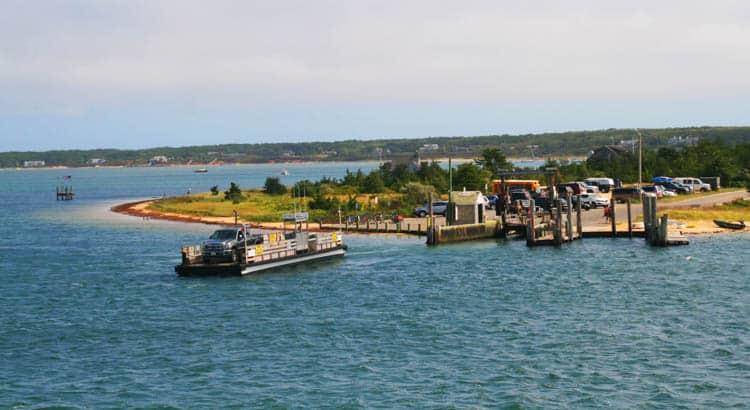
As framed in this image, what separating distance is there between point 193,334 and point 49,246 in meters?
39.4

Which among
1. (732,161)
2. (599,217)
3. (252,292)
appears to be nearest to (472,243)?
(599,217)

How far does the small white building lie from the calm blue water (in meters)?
6.94

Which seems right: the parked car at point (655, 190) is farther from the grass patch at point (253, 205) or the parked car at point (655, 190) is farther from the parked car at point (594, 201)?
the grass patch at point (253, 205)

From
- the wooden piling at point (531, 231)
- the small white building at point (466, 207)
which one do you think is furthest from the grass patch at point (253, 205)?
the wooden piling at point (531, 231)

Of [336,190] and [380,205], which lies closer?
[380,205]

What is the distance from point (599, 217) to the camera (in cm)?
7725

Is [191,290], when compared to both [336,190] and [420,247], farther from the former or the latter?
[336,190]

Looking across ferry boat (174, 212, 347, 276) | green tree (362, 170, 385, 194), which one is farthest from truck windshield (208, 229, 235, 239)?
green tree (362, 170, 385, 194)

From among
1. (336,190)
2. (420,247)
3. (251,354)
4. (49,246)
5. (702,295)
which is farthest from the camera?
(336,190)

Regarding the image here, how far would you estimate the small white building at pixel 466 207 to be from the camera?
69.4 metres

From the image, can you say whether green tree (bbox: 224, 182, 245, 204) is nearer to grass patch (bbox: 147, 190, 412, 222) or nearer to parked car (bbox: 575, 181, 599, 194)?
grass patch (bbox: 147, 190, 412, 222)

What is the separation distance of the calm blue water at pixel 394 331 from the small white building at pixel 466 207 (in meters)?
6.94

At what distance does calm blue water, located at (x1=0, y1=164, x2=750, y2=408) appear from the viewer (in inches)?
1155

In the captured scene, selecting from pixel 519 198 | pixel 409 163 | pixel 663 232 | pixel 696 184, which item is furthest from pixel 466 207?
pixel 409 163
